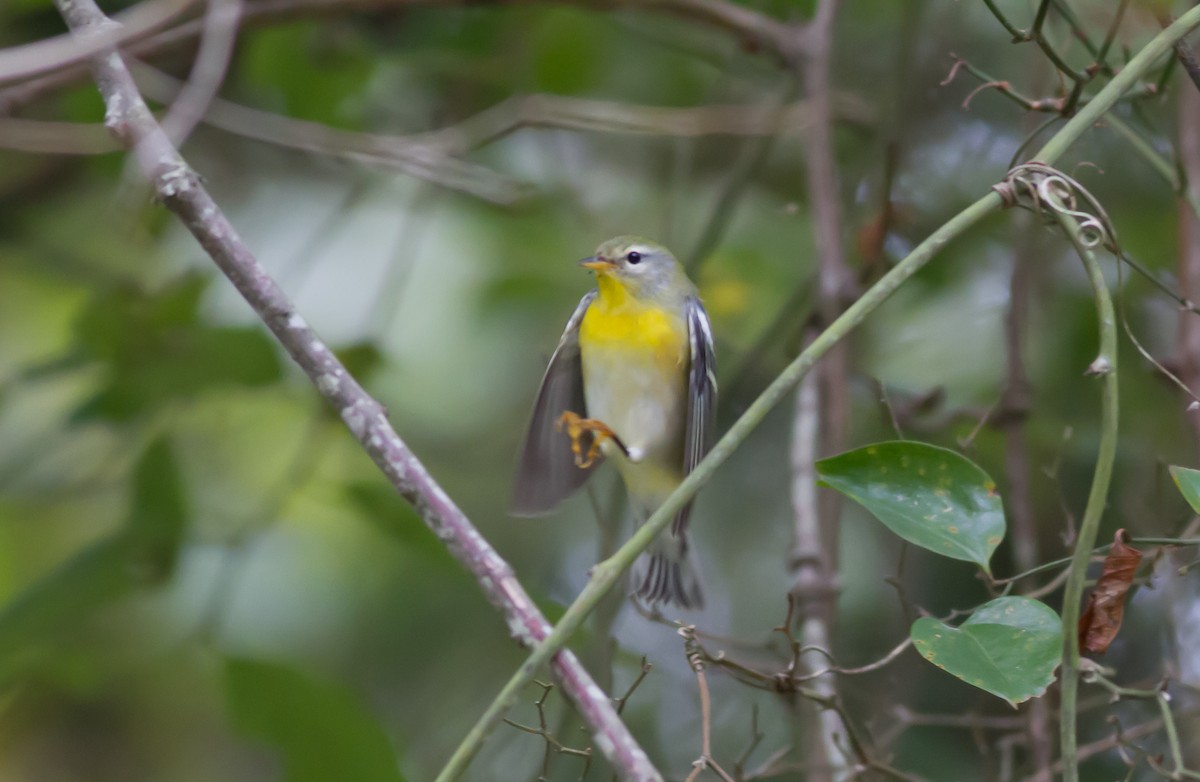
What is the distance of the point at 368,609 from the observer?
382cm

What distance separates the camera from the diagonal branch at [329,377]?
4.32 feet

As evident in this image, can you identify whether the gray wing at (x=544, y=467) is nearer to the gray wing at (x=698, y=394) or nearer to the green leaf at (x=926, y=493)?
the gray wing at (x=698, y=394)

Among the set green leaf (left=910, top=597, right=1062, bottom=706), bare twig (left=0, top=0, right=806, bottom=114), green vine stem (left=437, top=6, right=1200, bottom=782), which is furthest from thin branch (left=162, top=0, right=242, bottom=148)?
green leaf (left=910, top=597, right=1062, bottom=706)

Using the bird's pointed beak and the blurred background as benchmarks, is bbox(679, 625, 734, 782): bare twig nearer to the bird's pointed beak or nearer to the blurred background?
the blurred background

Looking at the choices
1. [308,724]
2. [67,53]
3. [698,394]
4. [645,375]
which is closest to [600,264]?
[645,375]

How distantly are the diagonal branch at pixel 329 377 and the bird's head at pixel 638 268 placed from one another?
122 cm

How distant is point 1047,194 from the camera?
1.29 meters

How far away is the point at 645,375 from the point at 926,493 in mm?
1303

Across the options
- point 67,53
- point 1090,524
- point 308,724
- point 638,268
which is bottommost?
point 308,724

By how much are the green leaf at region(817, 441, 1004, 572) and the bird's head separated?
1.39 m

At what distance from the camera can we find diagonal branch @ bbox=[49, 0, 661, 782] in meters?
1.32

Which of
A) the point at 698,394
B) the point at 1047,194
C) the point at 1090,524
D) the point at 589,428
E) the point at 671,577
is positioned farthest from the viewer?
the point at 671,577

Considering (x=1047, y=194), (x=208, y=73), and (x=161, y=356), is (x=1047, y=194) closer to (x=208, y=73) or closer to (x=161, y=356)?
(x=208, y=73)

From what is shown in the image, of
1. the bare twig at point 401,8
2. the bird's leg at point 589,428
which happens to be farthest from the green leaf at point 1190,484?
the bare twig at point 401,8
